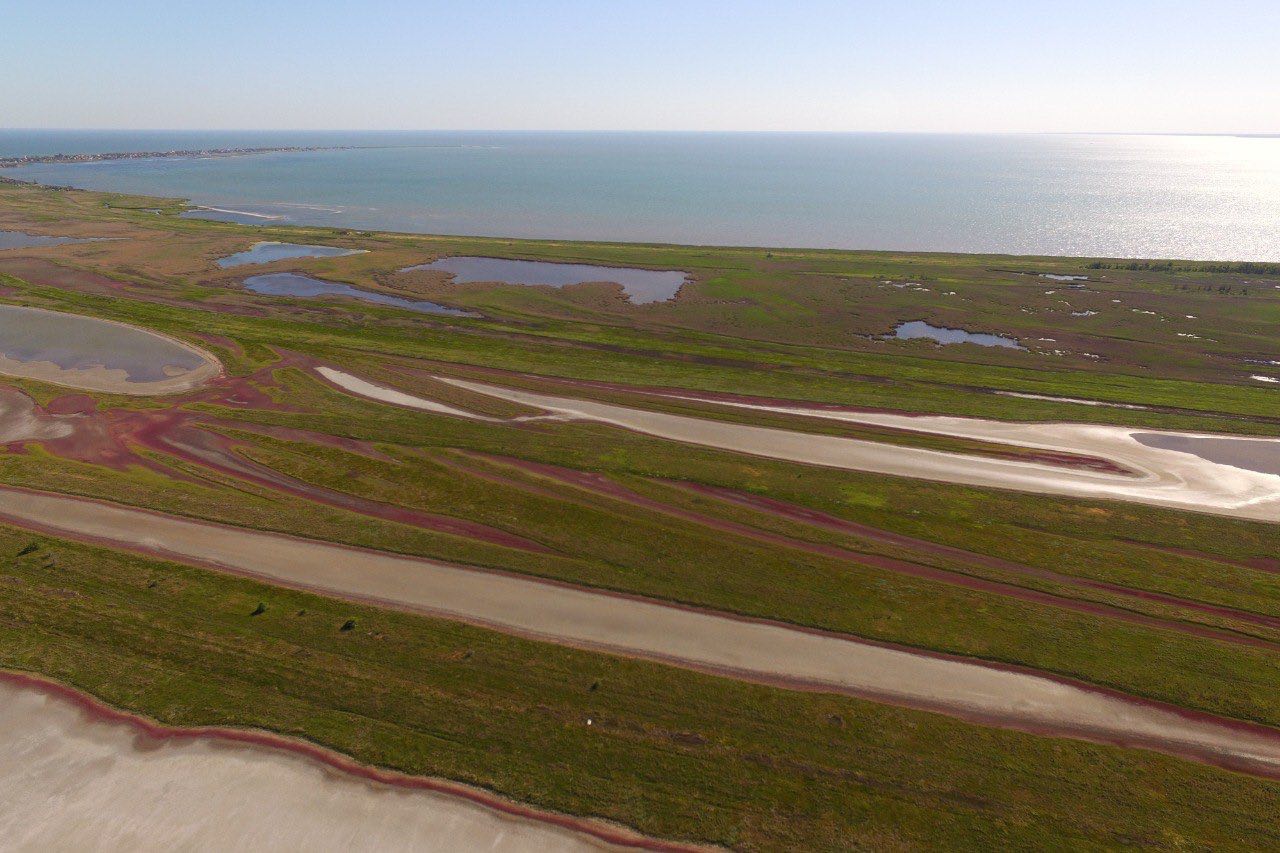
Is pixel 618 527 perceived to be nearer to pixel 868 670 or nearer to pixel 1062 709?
pixel 868 670

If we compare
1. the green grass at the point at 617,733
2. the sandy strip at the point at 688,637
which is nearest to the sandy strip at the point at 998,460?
the sandy strip at the point at 688,637

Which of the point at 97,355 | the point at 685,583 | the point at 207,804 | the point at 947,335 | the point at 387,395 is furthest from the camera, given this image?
the point at 947,335

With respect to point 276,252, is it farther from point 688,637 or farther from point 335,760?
point 688,637

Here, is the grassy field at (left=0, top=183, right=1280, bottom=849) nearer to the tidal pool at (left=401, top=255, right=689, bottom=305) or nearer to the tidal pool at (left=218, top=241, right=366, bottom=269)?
the tidal pool at (left=401, top=255, right=689, bottom=305)

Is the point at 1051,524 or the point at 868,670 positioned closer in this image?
the point at 868,670

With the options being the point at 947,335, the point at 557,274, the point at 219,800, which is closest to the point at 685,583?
the point at 219,800

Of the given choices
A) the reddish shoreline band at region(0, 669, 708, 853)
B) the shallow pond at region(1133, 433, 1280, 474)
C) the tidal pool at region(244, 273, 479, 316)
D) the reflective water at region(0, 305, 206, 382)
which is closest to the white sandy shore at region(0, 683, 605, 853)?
the reddish shoreline band at region(0, 669, 708, 853)

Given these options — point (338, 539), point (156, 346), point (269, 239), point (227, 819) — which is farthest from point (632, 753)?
point (269, 239)
